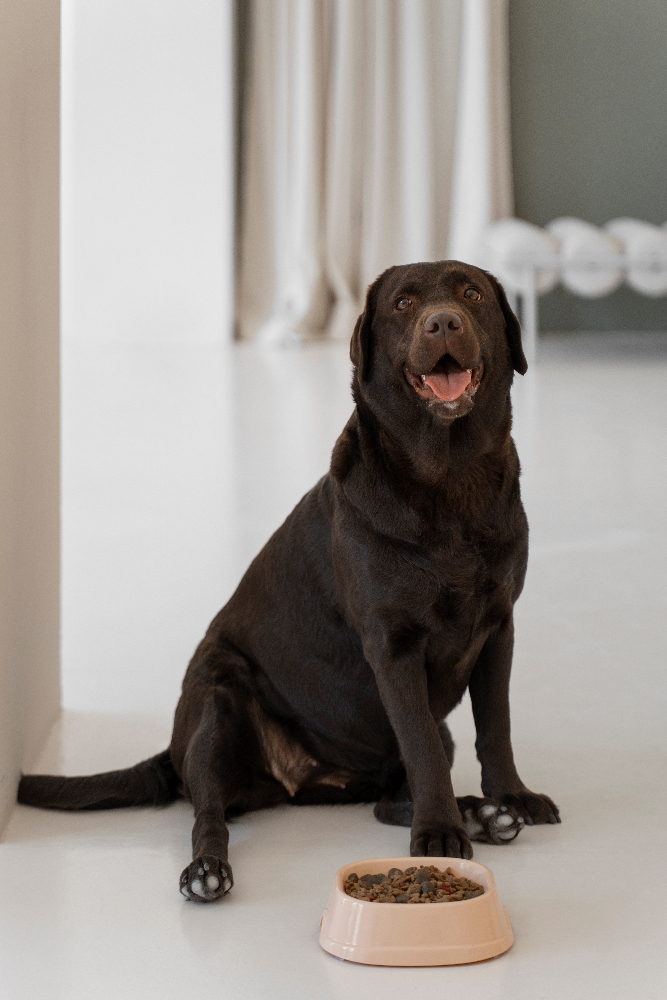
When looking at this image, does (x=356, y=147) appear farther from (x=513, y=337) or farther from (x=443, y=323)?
(x=443, y=323)

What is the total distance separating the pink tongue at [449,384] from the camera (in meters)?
1.56

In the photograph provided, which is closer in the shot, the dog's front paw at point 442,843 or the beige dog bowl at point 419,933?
the beige dog bowl at point 419,933

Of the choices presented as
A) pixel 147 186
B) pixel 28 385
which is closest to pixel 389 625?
pixel 28 385

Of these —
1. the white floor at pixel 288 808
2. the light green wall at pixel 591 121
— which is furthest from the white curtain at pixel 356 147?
the white floor at pixel 288 808

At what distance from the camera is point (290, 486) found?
4.13m

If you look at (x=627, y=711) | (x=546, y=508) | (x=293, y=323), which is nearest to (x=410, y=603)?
(x=627, y=711)

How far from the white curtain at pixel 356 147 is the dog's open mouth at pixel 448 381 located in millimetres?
7425

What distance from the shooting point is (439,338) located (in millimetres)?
1522

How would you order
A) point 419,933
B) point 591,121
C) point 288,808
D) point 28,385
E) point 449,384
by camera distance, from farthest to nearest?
point 591,121
point 28,385
point 288,808
point 449,384
point 419,933

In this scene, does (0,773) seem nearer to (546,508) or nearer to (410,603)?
(410,603)

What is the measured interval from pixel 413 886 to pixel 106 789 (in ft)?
2.05

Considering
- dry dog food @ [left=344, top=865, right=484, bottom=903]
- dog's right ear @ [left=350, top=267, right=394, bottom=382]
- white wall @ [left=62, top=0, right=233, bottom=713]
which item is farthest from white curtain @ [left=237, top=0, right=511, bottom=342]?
dry dog food @ [left=344, top=865, right=484, bottom=903]

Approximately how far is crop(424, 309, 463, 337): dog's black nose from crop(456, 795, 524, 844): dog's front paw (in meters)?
0.65

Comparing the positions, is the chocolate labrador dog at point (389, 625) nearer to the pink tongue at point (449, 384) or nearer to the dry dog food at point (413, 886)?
the pink tongue at point (449, 384)
